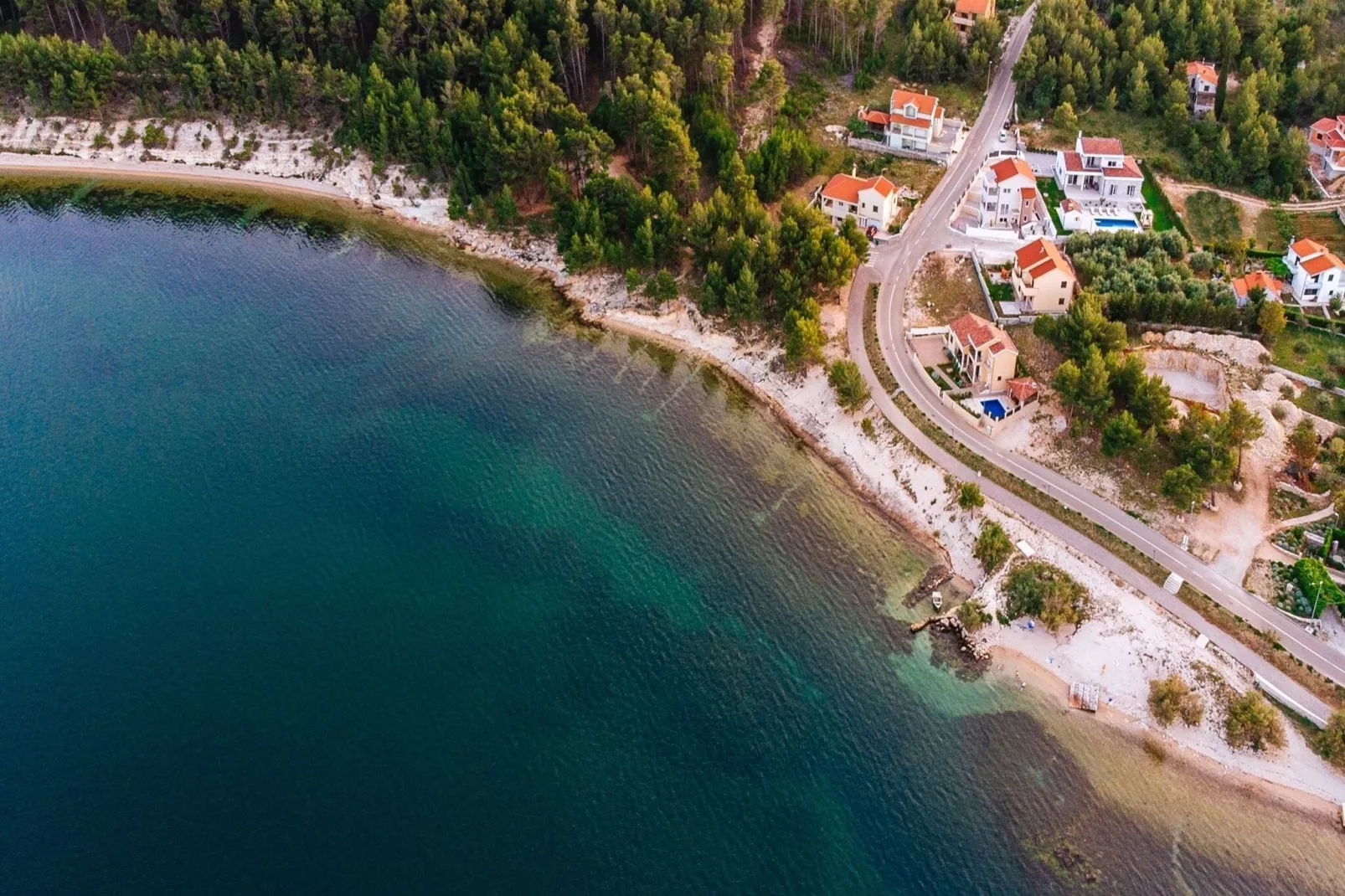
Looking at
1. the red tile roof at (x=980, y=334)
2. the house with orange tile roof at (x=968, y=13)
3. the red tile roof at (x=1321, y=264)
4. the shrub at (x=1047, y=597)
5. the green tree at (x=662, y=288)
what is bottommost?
the shrub at (x=1047, y=597)

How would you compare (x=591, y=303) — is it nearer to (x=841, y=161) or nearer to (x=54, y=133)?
(x=841, y=161)

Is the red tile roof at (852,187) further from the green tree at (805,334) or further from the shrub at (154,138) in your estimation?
the shrub at (154,138)

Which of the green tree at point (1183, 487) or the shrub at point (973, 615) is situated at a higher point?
the green tree at point (1183, 487)

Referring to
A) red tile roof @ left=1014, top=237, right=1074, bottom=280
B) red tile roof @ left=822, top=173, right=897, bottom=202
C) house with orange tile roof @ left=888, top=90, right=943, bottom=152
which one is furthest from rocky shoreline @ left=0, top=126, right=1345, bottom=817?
house with orange tile roof @ left=888, top=90, right=943, bottom=152

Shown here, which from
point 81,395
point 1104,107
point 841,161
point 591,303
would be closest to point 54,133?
point 81,395

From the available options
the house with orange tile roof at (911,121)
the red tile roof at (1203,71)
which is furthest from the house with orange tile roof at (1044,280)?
the red tile roof at (1203,71)

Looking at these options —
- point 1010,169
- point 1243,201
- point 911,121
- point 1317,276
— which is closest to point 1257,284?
point 1317,276
